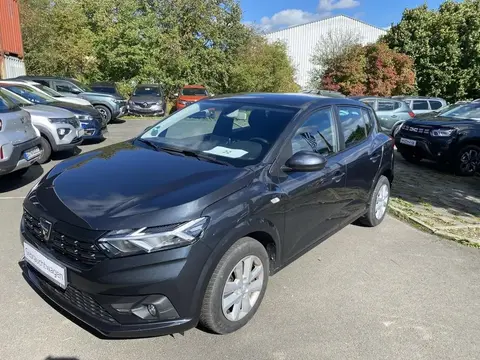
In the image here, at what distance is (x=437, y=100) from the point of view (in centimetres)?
1602

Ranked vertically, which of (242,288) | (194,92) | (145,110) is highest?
(194,92)

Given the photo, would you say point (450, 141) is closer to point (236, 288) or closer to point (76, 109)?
point (236, 288)

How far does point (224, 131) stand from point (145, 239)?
61.7 inches

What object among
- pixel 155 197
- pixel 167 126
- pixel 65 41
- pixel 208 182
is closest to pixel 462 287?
pixel 208 182

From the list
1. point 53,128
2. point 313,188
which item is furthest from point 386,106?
point 313,188

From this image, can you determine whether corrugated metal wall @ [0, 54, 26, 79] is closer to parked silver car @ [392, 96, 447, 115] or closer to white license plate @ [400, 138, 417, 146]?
white license plate @ [400, 138, 417, 146]

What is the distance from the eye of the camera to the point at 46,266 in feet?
8.29

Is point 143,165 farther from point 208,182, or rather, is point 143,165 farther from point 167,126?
point 167,126

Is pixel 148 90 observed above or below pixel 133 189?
below

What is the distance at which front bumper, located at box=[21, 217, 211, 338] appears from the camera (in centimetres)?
224

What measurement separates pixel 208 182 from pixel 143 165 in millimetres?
651

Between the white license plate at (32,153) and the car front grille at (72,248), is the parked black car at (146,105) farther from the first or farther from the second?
the car front grille at (72,248)

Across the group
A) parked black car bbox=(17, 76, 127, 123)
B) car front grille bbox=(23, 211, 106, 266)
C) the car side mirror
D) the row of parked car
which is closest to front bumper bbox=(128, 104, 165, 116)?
parked black car bbox=(17, 76, 127, 123)

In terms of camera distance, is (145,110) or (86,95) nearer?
(86,95)
